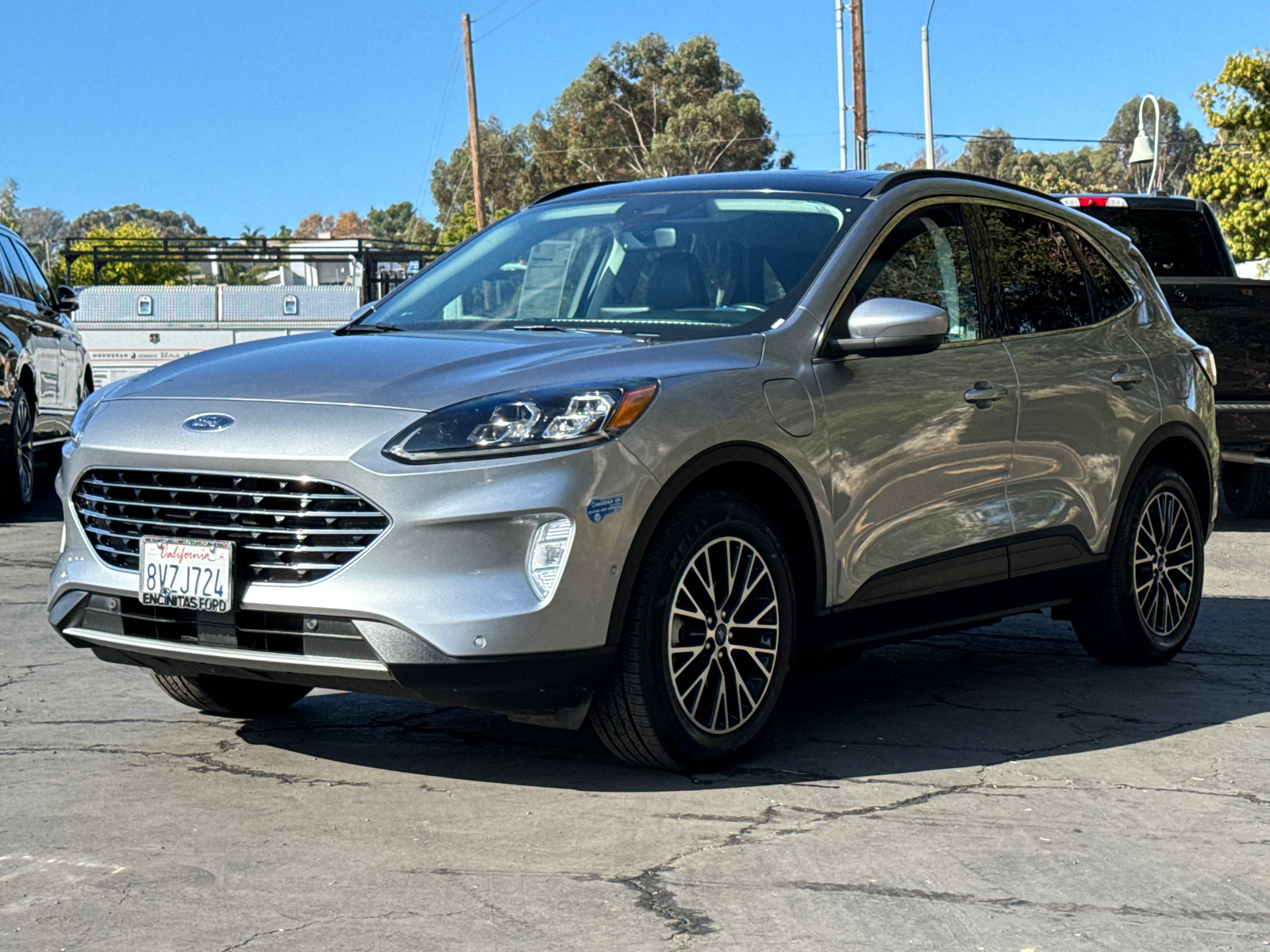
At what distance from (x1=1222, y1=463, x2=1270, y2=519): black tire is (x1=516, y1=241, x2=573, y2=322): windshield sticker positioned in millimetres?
7394

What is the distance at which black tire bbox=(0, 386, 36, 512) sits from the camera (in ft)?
38.2

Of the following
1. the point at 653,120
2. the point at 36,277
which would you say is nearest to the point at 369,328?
the point at 36,277

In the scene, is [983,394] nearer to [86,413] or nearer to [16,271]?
[86,413]

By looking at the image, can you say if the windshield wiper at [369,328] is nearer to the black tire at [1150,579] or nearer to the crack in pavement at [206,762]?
the crack in pavement at [206,762]

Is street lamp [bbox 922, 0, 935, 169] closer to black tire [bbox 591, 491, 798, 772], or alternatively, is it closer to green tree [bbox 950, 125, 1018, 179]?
black tire [bbox 591, 491, 798, 772]

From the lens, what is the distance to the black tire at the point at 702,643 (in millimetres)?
4379

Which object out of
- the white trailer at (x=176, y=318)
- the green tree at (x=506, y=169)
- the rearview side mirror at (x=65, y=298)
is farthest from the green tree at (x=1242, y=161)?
the green tree at (x=506, y=169)

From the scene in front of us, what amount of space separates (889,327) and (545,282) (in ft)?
4.08

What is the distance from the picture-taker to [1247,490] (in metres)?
12.1

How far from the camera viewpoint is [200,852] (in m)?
3.93

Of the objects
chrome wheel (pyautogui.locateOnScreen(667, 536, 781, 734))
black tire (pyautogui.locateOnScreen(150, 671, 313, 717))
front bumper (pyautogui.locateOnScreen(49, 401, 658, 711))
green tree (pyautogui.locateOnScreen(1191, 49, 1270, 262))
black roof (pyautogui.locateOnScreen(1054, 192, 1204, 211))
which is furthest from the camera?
green tree (pyautogui.locateOnScreen(1191, 49, 1270, 262))

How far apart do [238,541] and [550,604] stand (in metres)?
0.82

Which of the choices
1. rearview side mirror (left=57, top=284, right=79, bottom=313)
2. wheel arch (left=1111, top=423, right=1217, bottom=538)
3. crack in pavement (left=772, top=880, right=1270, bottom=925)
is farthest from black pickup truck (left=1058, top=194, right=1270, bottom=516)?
rearview side mirror (left=57, top=284, right=79, bottom=313)

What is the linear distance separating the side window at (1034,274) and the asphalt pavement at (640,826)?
1359 mm
